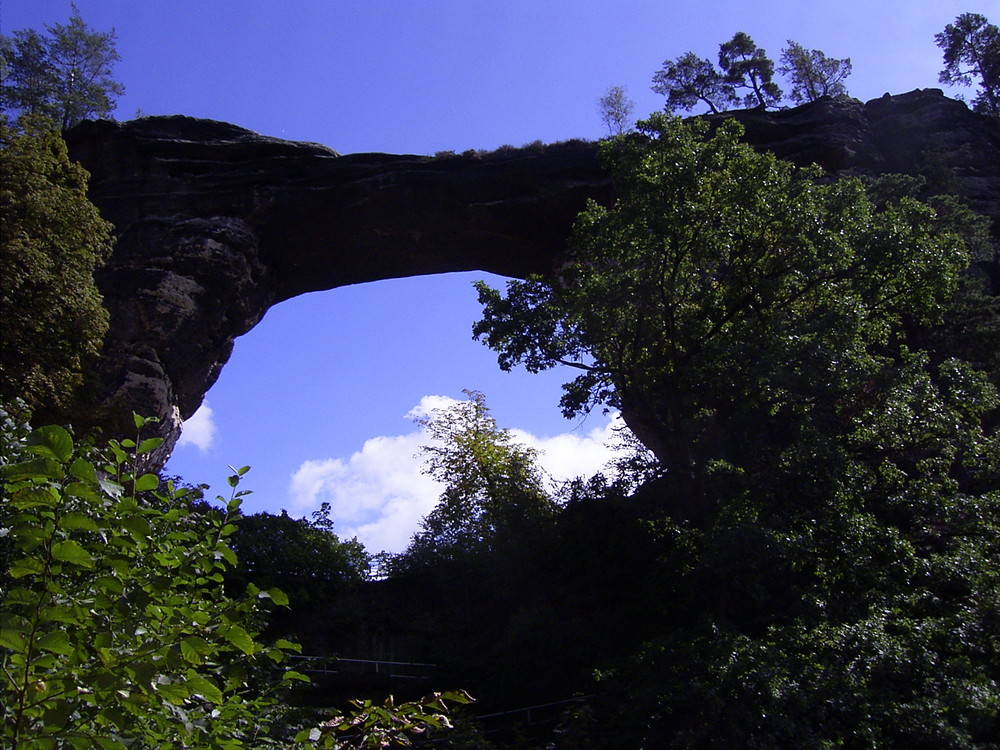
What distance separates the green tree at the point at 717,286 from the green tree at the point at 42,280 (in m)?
7.16

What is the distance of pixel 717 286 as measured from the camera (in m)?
13.6

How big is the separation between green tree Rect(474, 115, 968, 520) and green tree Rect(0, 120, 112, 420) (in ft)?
23.5

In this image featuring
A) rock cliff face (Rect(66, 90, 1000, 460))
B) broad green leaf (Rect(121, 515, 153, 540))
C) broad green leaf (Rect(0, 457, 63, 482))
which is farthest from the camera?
rock cliff face (Rect(66, 90, 1000, 460))

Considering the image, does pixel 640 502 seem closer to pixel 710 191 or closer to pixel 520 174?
pixel 710 191

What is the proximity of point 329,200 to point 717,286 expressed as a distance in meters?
12.8

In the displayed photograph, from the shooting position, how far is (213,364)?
22.1 metres

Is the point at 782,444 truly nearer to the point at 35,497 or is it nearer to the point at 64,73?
the point at 35,497

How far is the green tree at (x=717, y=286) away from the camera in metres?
12.2

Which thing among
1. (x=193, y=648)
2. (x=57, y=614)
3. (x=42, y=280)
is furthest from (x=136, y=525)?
(x=42, y=280)

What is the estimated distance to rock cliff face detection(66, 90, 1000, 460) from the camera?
21.8m

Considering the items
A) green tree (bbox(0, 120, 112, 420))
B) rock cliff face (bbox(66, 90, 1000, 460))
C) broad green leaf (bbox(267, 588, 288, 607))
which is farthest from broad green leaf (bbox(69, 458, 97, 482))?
rock cliff face (bbox(66, 90, 1000, 460))

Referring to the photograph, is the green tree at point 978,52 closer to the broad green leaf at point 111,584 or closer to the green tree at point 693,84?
the green tree at point 693,84

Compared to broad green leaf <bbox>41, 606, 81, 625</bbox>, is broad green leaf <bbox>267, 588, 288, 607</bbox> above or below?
above

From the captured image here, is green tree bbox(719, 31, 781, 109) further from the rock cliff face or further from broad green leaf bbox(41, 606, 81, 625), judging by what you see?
broad green leaf bbox(41, 606, 81, 625)
